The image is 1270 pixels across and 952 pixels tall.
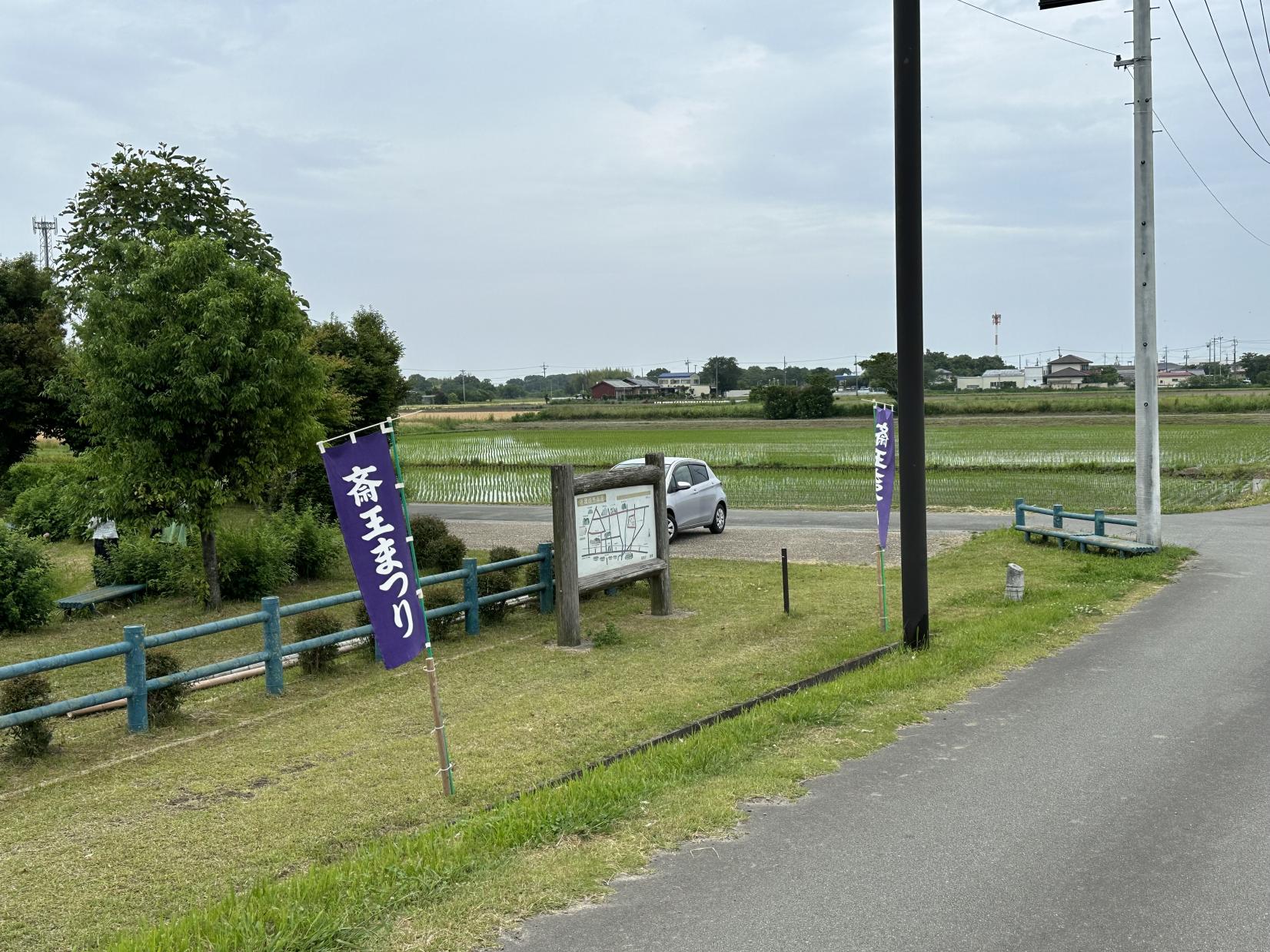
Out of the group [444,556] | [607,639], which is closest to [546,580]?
[607,639]

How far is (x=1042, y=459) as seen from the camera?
3950cm

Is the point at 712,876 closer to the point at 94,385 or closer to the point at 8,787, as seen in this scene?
the point at 8,787

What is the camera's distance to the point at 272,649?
Answer: 9.40m

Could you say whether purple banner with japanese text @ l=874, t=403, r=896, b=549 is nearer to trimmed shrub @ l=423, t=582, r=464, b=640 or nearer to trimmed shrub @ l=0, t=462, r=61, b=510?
trimmed shrub @ l=423, t=582, r=464, b=640

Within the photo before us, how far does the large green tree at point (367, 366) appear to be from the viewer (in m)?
27.7

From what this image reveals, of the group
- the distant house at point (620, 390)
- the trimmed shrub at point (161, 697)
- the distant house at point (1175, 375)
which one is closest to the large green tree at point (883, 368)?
the distant house at point (620, 390)

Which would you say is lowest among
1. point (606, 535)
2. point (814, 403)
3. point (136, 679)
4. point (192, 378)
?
point (136, 679)

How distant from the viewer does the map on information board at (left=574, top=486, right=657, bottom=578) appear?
11898mm

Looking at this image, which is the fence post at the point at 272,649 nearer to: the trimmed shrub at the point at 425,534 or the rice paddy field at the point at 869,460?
the trimmed shrub at the point at 425,534

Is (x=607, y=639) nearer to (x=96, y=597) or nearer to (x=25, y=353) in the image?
(x=96, y=597)

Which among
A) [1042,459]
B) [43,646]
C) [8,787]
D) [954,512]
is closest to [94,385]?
[43,646]

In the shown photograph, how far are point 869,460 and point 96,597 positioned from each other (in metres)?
32.1

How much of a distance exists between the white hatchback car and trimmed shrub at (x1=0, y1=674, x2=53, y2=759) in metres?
12.8

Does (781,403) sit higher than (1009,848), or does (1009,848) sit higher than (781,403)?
(781,403)
